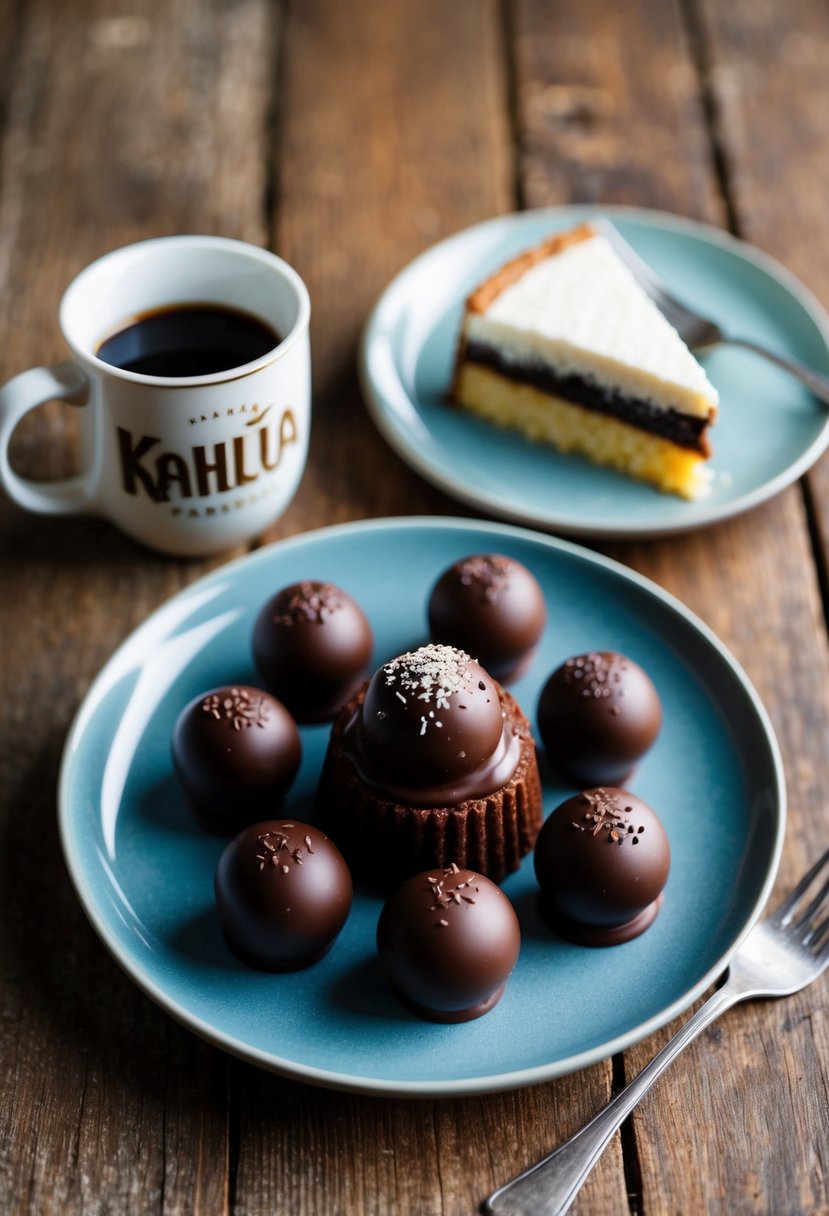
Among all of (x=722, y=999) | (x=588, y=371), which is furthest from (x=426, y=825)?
(x=588, y=371)

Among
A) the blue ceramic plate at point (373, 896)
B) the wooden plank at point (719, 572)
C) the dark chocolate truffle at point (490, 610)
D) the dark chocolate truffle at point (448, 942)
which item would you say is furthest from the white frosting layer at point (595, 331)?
the dark chocolate truffle at point (448, 942)

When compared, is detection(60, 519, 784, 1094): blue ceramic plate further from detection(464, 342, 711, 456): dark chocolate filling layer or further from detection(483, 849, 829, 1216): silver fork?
detection(464, 342, 711, 456): dark chocolate filling layer

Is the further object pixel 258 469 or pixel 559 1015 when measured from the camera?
pixel 258 469

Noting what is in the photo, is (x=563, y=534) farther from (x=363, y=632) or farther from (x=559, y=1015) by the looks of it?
(x=559, y=1015)

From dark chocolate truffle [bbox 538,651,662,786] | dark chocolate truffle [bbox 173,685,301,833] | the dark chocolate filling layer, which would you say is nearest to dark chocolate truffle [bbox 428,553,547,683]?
dark chocolate truffle [bbox 538,651,662,786]

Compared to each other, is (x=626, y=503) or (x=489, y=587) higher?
(x=489, y=587)

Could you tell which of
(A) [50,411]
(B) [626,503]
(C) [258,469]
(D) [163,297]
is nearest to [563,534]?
(B) [626,503]
